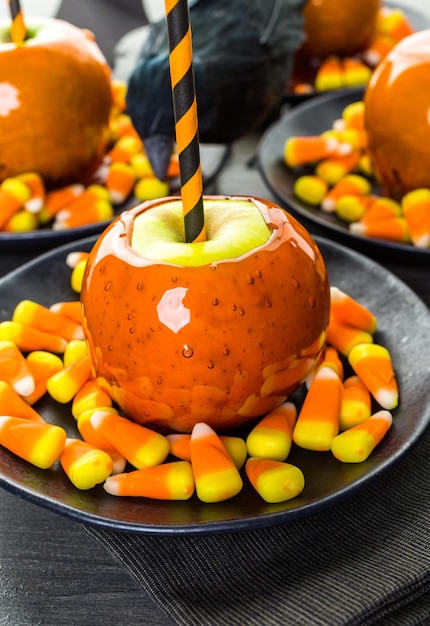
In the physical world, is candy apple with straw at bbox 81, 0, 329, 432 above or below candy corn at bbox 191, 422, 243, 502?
above

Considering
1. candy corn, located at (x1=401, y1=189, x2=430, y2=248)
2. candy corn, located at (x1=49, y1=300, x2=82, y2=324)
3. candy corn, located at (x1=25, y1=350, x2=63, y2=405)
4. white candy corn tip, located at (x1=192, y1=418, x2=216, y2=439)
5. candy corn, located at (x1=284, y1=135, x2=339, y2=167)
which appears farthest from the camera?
candy corn, located at (x1=284, y1=135, x2=339, y2=167)

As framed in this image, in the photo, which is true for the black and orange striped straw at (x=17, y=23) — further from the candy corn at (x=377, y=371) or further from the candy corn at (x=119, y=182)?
the candy corn at (x=377, y=371)

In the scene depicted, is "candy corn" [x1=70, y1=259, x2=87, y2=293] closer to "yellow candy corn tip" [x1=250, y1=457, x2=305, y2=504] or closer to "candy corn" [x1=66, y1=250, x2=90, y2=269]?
"candy corn" [x1=66, y1=250, x2=90, y2=269]

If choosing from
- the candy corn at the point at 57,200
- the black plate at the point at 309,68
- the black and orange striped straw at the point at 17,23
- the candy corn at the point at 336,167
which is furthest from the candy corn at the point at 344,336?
the black plate at the point at 309,68

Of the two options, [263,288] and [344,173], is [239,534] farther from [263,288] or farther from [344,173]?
[344,173]

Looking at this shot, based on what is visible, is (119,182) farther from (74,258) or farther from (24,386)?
(24,386)

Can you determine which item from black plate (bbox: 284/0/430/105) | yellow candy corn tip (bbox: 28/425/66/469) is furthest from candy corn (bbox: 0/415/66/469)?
black plate (bbox: 284/0/430/105)

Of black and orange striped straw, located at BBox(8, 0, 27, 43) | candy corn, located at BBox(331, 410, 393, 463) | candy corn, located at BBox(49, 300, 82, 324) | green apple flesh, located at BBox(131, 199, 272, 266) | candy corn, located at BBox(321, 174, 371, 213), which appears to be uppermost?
black and orange striped straw, located at BBox(8, 0, 27, 43)

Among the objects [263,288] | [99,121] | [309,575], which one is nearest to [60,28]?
[99,121]
